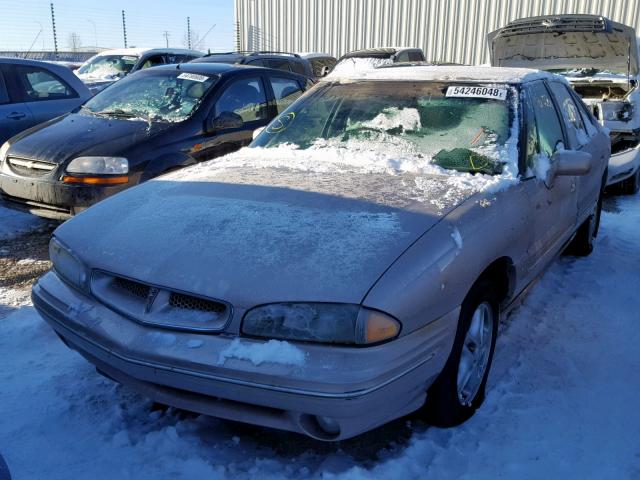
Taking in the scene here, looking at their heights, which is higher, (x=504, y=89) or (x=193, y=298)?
(x=504, y=89)

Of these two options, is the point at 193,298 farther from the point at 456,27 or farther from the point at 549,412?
the point at 456,27

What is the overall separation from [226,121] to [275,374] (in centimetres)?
375

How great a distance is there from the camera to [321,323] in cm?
200

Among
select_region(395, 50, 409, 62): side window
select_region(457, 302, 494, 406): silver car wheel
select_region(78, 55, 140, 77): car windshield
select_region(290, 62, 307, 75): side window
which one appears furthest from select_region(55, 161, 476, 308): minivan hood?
select_region(78, 55, 140, 77): car windshield

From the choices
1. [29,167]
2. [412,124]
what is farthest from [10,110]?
A: [412,124]

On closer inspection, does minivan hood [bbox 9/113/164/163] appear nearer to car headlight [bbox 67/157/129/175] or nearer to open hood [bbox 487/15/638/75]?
car headlight [bbox 67/157/129/175]

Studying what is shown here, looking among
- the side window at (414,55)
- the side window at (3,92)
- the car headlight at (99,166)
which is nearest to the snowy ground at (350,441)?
the car headlight at (99,166)

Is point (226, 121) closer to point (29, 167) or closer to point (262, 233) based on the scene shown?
point (29, 167)

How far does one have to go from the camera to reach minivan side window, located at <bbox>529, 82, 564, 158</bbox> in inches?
134

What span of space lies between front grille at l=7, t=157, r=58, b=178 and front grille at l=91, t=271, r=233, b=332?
2.89 meters

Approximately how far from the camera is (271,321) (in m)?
2.04

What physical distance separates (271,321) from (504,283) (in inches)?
52.6

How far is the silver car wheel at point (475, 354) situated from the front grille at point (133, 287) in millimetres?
1350

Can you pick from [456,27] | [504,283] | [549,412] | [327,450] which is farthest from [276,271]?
[456,27]
